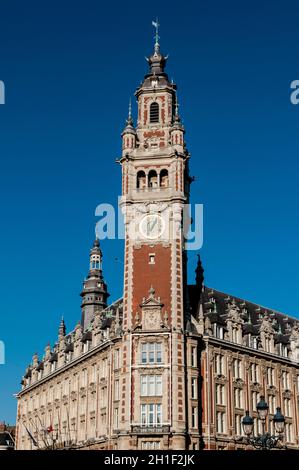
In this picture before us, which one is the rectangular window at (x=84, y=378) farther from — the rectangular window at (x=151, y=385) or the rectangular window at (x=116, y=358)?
the rectangular window at (x=151, y=385)

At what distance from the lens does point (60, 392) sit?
398 feet

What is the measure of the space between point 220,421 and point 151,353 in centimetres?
1400

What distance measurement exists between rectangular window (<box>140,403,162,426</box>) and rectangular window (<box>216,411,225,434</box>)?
10.4 meters

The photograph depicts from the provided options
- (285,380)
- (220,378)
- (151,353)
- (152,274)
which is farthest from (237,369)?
(152,274)

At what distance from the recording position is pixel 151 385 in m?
89.3

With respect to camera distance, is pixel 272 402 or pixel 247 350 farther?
pixel 272 402

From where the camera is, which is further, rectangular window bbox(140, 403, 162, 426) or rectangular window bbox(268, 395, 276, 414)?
rectangular window bbox(268, 395, 276, 414)

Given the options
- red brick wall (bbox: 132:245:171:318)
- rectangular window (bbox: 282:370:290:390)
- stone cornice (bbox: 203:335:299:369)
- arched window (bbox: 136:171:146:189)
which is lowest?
rectangular window (bbox: 282:370:290:390)

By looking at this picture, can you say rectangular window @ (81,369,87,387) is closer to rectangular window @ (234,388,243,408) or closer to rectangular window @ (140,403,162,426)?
rectangular window @ (234,388,243,408)

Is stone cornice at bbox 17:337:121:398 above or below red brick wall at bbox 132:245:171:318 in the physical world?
below

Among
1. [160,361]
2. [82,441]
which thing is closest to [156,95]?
[160,361]

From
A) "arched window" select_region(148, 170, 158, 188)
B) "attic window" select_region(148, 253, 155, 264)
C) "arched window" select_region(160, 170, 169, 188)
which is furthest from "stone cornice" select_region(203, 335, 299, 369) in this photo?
"arched window" select_region(148, 170, 158, 188)

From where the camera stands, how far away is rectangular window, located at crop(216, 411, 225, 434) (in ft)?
311

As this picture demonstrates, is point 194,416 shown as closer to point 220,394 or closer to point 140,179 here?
point 220,394
